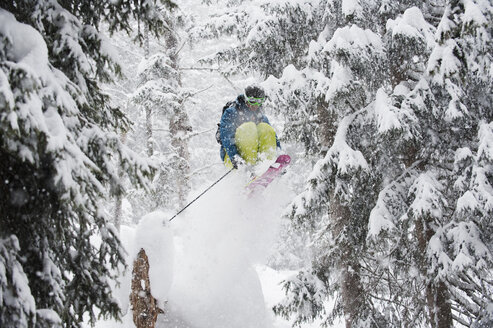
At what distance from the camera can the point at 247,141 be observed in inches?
280

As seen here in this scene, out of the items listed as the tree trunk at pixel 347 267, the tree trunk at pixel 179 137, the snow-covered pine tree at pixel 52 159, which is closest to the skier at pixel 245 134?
the tree trunk at pixel 347 267

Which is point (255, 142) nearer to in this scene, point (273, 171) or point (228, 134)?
point (228, 134)

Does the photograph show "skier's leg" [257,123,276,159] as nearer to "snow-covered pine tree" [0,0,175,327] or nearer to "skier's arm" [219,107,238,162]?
"skier's arm" [219,107,238,162]

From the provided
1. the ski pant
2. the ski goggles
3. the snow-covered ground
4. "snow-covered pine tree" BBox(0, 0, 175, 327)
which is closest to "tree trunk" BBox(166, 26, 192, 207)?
the snow-covered ground

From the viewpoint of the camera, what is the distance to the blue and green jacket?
704cm

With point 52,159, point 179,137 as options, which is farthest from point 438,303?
point 179,137

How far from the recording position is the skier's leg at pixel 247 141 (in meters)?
7.05

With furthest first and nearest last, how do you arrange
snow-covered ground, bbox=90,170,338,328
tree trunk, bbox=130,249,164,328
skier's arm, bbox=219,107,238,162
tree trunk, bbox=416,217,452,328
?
snow-covered ground, bbox=90,170,338,328 → skier's arm, bbox=219,107,238,162 → tree trunk, bbox=416,217,452,328 → tree trunk, bbox=130,249,164,328

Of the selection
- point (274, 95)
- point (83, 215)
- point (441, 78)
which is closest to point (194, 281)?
point (274, 95)

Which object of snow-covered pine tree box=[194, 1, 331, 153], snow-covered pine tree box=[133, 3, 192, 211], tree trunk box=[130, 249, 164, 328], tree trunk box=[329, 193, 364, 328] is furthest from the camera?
snow-covered pine tree box=[133, 3, 192, 211]

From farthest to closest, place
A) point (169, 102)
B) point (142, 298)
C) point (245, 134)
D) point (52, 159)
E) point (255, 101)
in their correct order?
point (169, 102) → point (245, 134) → point (255, 101) → point (142, 298) → point (52, 159)

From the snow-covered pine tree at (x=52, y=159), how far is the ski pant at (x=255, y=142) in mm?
3223

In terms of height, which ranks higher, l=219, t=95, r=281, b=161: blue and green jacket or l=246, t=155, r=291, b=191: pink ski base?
l=219, t=95, r=281, b=161: blue and green jacket

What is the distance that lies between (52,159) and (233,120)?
465 centimetres
